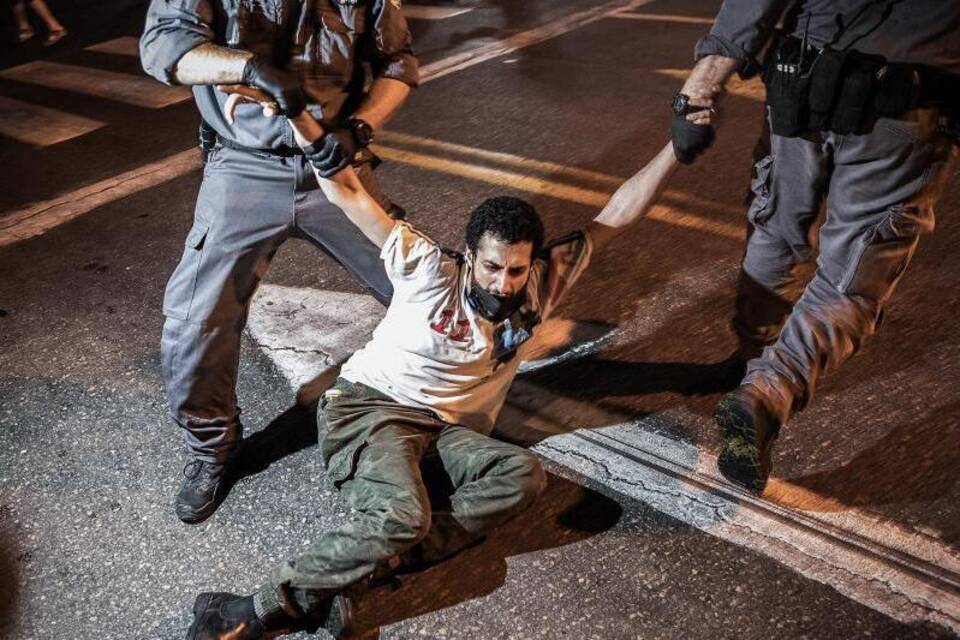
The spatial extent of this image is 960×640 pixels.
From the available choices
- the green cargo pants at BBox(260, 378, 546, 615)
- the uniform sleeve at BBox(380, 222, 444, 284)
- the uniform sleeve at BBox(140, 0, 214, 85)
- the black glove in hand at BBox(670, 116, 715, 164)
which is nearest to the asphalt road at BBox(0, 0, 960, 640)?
the green cargo pants at BBox(260, 378, 546, 615)

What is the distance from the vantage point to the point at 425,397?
288cm

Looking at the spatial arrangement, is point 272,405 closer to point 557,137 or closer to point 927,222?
point 927,222

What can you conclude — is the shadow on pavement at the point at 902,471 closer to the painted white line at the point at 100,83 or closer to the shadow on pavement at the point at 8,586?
the shadow on pavement at the point at 8,586

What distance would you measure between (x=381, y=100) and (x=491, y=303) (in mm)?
871

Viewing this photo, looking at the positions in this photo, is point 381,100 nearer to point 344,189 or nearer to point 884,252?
point 344,189

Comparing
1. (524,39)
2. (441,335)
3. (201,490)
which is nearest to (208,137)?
(441,335)

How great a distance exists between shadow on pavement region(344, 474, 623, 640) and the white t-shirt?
15.3 inches

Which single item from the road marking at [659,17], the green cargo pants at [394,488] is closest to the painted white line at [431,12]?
the road marking at [659,17]

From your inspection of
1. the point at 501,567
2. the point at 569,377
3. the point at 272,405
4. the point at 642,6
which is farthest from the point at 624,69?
the point at 501,567

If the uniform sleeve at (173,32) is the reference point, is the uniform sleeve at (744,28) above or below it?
above

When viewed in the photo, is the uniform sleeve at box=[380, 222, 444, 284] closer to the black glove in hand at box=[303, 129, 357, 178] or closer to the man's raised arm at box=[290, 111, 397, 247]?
the man's raised arm at box=[290, 111, 397, 247]

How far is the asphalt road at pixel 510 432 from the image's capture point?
2689mm

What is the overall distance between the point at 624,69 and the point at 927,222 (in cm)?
491

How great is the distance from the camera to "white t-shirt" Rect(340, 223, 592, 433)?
9.28 ft
